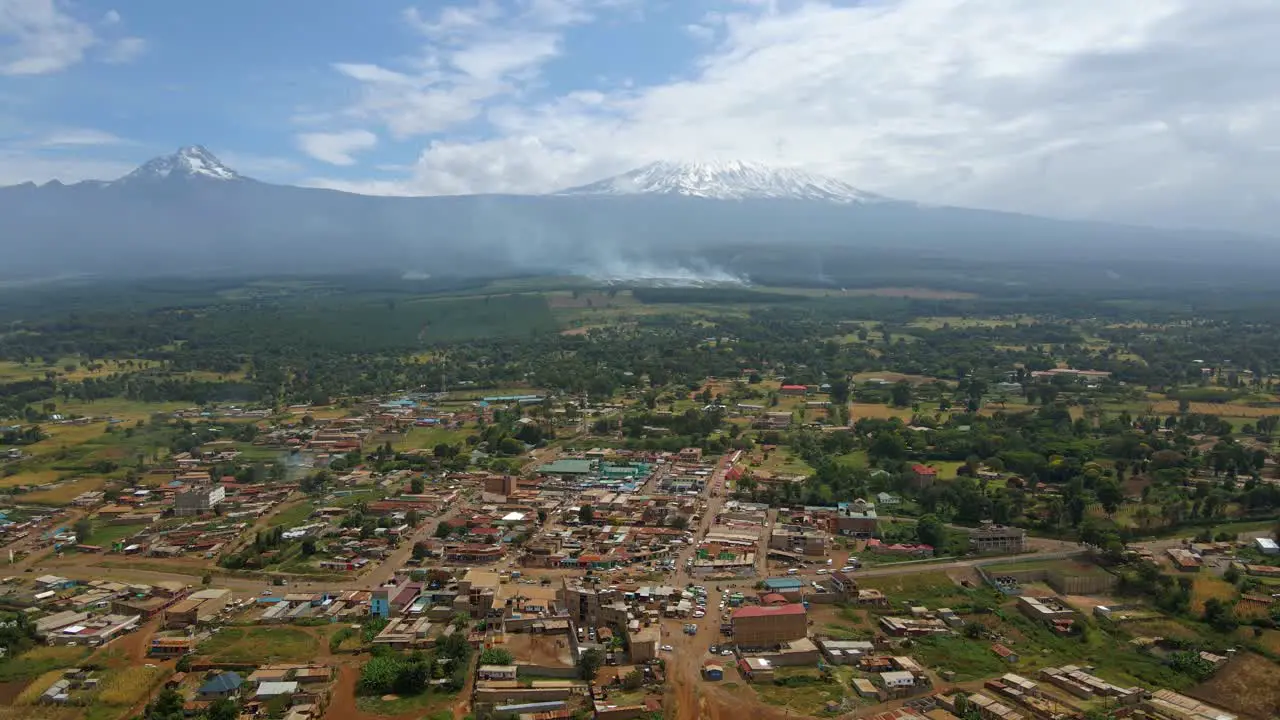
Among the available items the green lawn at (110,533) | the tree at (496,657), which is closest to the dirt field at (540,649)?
the tree at (496,657)

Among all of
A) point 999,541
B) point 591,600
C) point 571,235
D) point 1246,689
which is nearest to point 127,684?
point 591,600

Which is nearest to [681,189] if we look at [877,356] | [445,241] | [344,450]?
[445,241]

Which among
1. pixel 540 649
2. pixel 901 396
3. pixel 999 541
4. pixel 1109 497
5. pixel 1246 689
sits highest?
pixel 901 396

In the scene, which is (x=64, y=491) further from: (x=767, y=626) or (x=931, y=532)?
(x=931, y=532)

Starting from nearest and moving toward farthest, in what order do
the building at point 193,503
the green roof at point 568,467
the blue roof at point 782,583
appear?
1. the blue roof at point 782,583
2. the building at point 193,503
3. the green roof at point 568,467

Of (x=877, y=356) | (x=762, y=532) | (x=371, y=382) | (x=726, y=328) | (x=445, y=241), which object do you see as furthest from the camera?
(x=445, y=241)

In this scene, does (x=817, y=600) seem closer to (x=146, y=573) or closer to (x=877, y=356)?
→ (x=146, y=573)

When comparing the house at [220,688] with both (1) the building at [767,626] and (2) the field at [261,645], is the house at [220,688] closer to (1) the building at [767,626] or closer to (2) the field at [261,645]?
(2) the field at [261,645]
